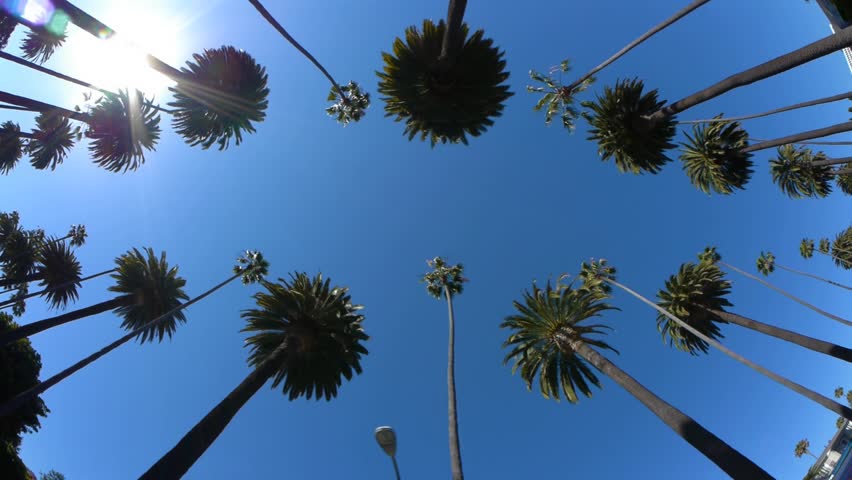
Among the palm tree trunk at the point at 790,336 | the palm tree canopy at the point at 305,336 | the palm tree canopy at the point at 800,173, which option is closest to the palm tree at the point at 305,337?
the palm tree canopy at the point at 305,336

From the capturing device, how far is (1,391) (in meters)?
15.4

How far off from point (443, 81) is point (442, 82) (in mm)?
41

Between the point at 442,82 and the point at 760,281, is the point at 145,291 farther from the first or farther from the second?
the point at 760,281

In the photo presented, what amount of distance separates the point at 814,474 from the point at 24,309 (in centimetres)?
5540

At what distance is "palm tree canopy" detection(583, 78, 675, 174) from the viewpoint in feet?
41.2

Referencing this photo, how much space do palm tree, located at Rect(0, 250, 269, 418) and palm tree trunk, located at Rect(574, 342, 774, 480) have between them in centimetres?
1412

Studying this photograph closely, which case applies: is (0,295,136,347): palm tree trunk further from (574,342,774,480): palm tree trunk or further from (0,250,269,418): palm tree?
(574,342,774,480): palm tree trunk

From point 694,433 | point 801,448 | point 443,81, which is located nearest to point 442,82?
point 443,81

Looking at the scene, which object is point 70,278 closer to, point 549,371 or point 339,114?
point 339,114

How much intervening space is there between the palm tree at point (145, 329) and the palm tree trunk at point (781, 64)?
56.4 ft

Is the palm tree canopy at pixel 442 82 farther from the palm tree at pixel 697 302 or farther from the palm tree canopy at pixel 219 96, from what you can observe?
the palm tree at pixel 697 302

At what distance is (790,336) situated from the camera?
11.7 meters

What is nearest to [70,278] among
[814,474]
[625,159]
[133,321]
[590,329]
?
[133,321]

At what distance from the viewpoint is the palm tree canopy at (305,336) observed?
1035 cm
